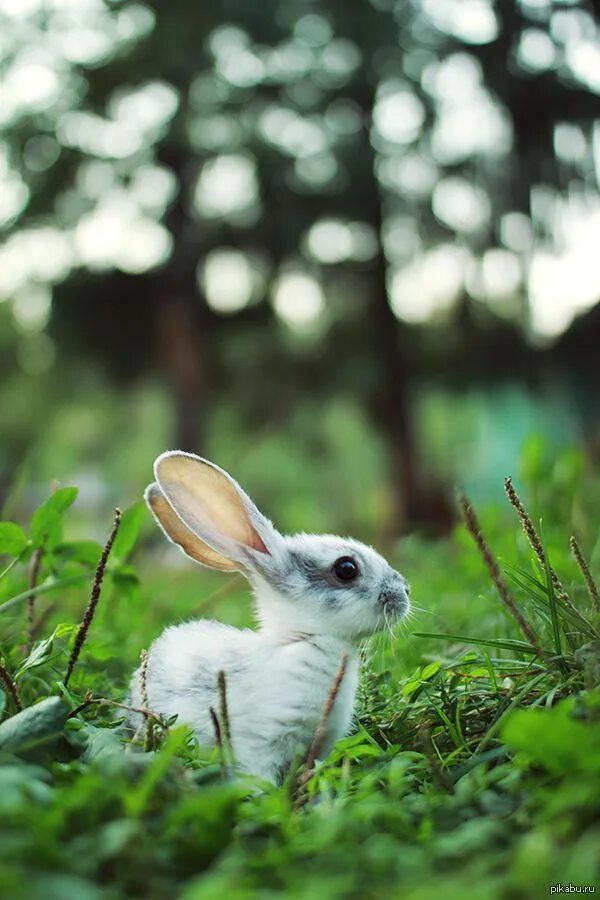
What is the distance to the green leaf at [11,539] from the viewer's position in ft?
8.07

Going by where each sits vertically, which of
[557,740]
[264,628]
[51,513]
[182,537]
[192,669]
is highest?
[557,740]

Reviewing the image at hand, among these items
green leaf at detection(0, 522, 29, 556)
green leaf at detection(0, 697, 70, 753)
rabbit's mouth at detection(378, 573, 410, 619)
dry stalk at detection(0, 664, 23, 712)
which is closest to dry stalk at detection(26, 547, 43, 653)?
green leaf at detection(0, 522, 29, 556)

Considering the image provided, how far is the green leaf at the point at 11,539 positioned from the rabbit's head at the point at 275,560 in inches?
16.6

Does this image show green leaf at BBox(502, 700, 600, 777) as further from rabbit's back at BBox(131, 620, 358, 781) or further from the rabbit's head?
the rabbit's head

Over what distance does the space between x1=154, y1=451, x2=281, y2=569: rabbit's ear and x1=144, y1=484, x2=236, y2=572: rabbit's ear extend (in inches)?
1.9

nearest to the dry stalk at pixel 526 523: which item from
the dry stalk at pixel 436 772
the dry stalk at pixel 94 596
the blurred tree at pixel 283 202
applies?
the dry stalk at pixel 436 772

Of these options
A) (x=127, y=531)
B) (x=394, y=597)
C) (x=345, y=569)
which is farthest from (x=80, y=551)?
(x=394, y=597)

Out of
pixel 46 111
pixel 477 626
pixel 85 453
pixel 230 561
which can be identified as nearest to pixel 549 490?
pixel 477 626

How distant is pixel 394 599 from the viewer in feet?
9.50

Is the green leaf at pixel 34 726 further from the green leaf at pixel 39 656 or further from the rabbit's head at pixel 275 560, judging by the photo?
the rabbit's head at pixel 275 560

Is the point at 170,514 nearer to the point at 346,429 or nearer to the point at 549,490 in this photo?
the point at 549,490

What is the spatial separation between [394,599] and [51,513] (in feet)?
3.62

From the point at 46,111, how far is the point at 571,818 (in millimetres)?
13172

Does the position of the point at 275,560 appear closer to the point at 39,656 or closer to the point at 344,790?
the point at 39,656
